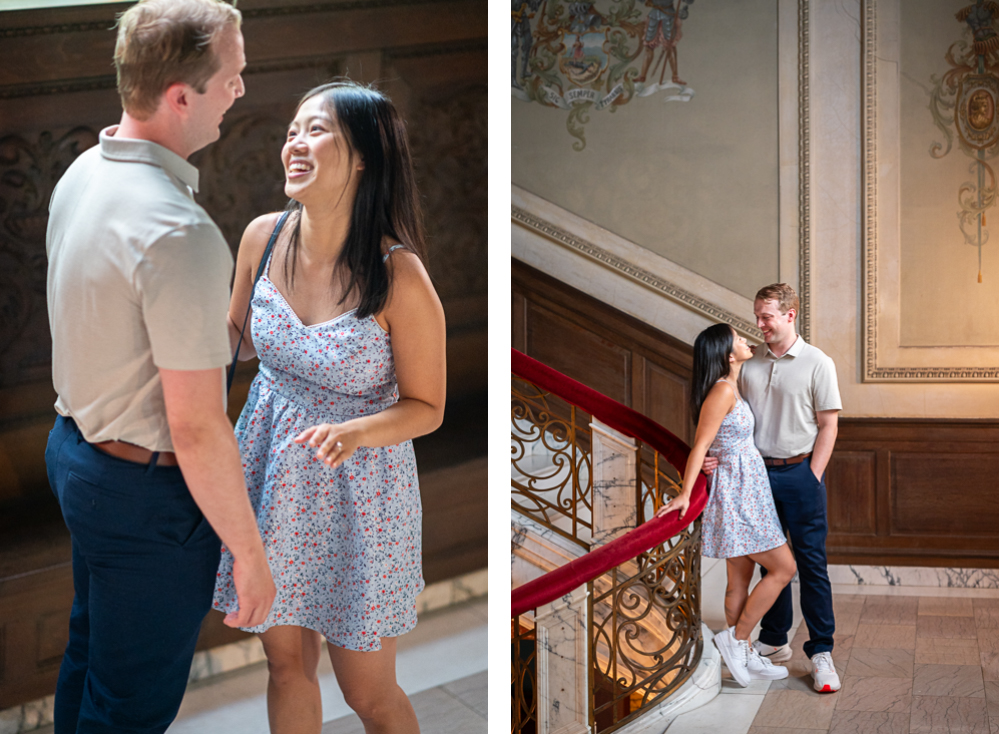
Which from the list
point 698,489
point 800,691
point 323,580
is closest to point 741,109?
point 698,489

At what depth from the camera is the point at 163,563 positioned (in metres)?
1.78

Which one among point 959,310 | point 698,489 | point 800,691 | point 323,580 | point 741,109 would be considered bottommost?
point 800,691

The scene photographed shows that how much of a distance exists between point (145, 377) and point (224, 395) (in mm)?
168

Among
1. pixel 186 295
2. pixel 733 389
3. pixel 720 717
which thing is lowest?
pixel 720 717

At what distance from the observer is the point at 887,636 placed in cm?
440

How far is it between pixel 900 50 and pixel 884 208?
895 millimetres

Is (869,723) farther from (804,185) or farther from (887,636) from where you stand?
(804,185)

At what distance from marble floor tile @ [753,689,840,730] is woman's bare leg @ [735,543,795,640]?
294 mm

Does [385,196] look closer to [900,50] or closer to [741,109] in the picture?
[741,109]

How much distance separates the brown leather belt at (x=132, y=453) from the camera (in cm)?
171

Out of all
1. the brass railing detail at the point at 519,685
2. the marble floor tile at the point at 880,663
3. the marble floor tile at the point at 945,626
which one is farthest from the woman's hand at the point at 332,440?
the marble floor tile at the point at 945,626

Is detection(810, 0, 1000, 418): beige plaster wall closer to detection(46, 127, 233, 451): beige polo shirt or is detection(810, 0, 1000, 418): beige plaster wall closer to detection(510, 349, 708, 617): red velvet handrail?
detection(510, 349, 708, 617): red velvet handrail

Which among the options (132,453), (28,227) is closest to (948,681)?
(132,453)

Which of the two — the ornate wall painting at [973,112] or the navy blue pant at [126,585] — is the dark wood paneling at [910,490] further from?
the navy blue pant at [126,585]
